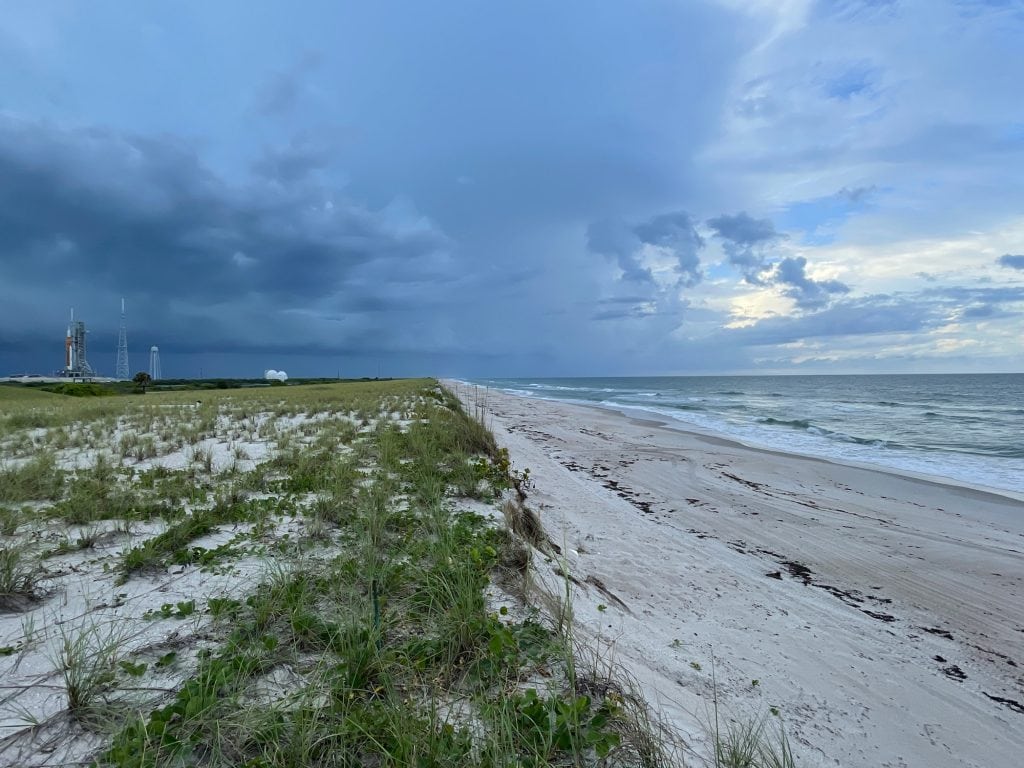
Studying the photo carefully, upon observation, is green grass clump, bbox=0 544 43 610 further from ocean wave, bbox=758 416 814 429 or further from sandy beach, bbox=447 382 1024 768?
ocean wave, bbox=758 416 814 429

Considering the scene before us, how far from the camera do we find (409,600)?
Answer: 3297mm

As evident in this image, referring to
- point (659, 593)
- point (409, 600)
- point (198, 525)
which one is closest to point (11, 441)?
point (198, 525)

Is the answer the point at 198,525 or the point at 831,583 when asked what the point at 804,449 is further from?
the point at 198,525

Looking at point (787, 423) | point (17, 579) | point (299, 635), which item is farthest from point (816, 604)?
point (787, 423)

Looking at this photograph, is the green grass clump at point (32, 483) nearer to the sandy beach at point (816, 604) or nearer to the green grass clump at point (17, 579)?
the green grass clump at point (17, 579)

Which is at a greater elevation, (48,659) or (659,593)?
(48,659)

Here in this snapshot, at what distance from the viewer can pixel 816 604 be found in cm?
501

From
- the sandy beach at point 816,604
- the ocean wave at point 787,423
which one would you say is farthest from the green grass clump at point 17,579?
the ocean wave at point 787,423

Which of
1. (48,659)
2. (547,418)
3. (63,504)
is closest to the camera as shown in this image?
(48,659)

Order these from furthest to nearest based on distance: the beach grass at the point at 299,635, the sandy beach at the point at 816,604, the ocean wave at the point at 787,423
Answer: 1. the ocean wave at the point at 787,423
2. the sandy beach at the point at 816,604
3. the beach grass at the point at 299,635

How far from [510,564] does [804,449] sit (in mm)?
15946

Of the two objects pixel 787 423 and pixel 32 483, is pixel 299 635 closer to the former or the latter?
pixel 32 483

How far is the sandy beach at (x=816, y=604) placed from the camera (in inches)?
125

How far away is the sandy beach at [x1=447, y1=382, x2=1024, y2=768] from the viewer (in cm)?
317
